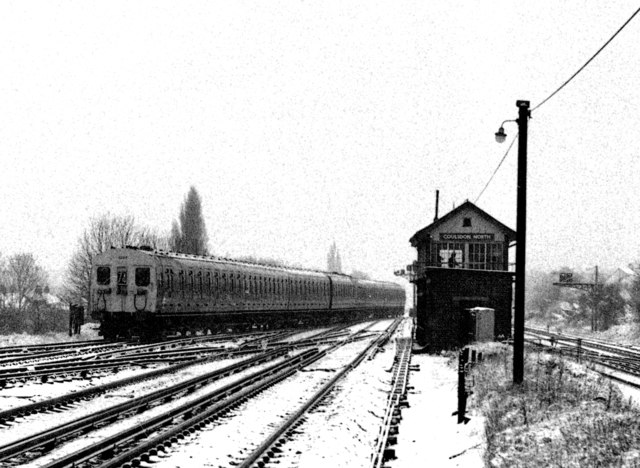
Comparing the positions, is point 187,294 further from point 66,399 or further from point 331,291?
point 331,291

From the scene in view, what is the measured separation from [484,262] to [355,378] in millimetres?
18689

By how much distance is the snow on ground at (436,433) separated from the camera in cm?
901

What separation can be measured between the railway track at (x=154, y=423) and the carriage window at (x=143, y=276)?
372 inches

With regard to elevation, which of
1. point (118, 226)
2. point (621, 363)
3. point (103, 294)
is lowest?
point (621, 363)

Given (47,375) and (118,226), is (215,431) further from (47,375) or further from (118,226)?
(118,226)

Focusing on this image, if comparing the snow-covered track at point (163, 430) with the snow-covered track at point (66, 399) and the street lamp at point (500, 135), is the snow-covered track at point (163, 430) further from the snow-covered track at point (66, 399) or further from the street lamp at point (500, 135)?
the street lamp at point (500, 135)

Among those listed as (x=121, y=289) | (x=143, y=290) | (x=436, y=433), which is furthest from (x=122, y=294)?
(x=436, y=433)

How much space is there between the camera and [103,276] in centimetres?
2716

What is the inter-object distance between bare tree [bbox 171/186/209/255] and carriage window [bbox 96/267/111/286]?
1528 inches

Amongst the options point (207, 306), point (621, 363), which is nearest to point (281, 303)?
point (207, 306)

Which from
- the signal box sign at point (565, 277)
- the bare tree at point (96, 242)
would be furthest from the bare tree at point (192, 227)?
the signal box sign at point (565, 277)

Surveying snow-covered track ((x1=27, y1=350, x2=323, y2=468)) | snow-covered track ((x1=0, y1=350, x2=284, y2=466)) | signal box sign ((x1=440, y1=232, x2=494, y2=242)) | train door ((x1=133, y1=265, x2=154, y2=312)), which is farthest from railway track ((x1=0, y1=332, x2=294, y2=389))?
signal box sign ((x1=440, y1=232, x2=494, y2=242))

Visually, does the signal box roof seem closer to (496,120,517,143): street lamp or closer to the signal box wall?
the signal box wall

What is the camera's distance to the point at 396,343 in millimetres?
29516
